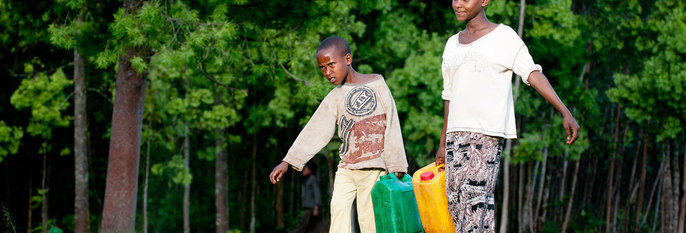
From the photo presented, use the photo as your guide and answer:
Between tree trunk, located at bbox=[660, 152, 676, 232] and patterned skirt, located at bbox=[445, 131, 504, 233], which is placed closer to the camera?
patterned skirt, located at bbox=[445, 131, 504, 233]

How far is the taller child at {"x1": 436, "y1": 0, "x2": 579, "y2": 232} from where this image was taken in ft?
14.2

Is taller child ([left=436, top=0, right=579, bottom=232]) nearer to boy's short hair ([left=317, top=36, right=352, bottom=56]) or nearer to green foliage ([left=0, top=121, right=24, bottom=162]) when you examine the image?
boy's short hair ([left=317, top=36, right=352, bottom=56])

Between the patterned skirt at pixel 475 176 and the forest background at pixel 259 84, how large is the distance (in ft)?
12.3

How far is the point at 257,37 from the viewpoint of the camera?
11695 millimetres

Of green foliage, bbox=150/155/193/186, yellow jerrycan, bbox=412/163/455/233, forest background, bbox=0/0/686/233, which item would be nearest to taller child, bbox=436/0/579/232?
yellow jerrycan, bbox=412/163/455/233

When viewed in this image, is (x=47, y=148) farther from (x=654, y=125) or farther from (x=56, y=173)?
(x=654, y=125)

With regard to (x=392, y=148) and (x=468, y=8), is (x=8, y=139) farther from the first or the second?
(x=468, y=8)

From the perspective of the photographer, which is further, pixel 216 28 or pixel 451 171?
pixel 216 28

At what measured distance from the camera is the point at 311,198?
13820 millimetres

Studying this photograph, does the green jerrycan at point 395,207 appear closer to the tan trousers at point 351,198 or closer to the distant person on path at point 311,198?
the tan trousers at point 351,198

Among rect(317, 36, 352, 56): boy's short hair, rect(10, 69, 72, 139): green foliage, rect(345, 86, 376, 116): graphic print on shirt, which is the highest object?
rect(10, 69, 72, 139): green foliage

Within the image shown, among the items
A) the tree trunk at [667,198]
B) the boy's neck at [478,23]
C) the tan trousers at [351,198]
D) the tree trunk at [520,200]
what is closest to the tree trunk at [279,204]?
the tree trunk at [520,200]

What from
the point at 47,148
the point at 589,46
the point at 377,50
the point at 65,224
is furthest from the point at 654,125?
the point at 65,224

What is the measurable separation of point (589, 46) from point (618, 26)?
341 cm
